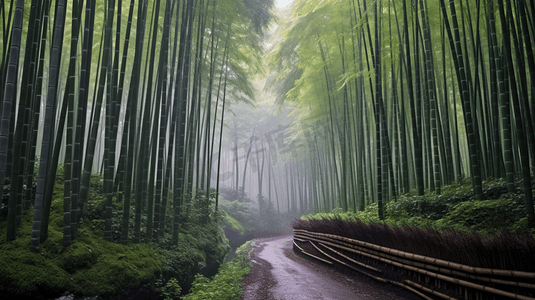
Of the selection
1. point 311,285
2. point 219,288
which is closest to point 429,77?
point 311,285

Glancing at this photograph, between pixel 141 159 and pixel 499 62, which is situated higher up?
pixel 499 62

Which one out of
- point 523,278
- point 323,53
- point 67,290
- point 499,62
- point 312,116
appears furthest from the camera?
point 312,116

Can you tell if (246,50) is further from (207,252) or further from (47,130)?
(47,130)

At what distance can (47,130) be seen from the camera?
2.71 metres

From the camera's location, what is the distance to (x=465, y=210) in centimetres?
376

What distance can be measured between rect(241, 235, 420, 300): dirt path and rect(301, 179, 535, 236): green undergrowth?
85 cm

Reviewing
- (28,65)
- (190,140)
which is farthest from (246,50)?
(28,65)

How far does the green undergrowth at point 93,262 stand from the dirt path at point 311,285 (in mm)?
965

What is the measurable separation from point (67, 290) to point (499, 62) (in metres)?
4.92

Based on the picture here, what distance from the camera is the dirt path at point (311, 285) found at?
135 inches

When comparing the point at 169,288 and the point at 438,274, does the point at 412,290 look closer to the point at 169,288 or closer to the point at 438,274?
the point at 438,274

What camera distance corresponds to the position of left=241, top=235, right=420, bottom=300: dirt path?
3436mm

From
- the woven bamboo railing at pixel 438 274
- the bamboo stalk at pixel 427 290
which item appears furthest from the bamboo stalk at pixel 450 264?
the bamboo stalk at pixel 427 290

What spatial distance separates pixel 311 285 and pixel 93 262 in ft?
8.27
